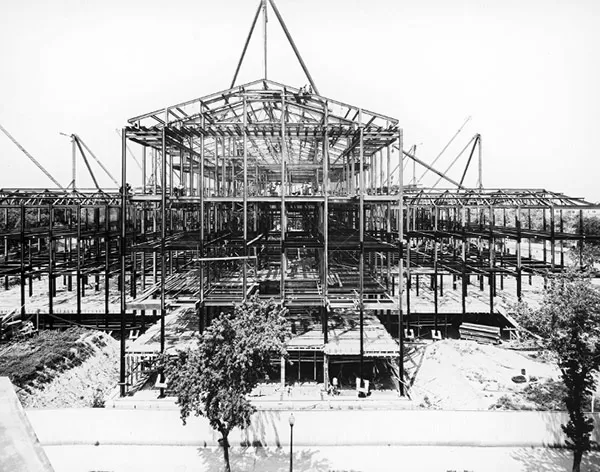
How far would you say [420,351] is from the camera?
906 inches

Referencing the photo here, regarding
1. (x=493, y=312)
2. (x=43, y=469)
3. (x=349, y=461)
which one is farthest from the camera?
(x=493, y=312)

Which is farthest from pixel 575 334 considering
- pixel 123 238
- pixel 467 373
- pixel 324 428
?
pixel 123 238

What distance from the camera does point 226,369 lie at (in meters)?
11.0

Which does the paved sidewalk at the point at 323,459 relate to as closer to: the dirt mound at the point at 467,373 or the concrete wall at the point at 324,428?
the concrete wall at the point at 324,428

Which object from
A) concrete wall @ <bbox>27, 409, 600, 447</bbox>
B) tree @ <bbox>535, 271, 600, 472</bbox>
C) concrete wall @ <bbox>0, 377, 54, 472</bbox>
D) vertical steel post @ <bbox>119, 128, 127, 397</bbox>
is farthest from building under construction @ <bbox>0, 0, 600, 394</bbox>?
concrete wall @ <bbox>0, 377, 54, 472</bbox>

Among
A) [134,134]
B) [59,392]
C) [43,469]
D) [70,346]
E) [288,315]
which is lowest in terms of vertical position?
[59,392]

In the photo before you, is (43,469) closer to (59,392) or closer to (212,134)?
(59,392)

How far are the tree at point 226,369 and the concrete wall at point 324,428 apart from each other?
7.10ft

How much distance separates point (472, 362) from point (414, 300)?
8717 mm

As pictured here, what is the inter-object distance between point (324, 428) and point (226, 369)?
471 centimetres

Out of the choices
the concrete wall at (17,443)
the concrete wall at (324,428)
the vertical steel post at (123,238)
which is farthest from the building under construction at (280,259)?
the concrete wall at (17,443)

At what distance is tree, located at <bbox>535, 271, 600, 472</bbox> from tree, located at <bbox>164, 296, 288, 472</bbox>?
8.33 m

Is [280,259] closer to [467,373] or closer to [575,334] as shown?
[467,373]

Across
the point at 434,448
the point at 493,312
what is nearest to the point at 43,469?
the point at 434,448
